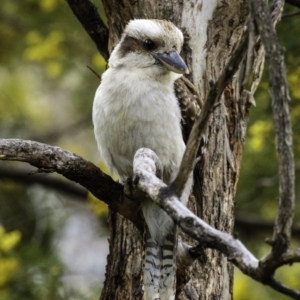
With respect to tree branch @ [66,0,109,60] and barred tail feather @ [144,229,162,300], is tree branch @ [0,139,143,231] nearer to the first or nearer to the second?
barred tail feather @ [144,229,162,300]

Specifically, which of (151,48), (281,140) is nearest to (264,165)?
(151,48)

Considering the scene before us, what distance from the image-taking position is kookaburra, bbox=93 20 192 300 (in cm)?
387

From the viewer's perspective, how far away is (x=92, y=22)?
4730 millimetres

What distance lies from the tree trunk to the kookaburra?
213 mm

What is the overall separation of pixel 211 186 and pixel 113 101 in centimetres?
70

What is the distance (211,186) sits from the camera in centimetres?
→ 416

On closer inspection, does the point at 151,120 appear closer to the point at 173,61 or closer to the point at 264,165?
the point at 173,61

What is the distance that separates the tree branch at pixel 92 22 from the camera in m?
4.73

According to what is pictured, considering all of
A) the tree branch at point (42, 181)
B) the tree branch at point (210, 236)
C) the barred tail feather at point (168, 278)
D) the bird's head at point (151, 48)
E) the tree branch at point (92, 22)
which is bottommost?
the tree branch at point (210, 236)

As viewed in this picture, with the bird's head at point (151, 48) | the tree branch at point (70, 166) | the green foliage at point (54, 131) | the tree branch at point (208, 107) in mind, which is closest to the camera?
the tree branch at point (208, 107)

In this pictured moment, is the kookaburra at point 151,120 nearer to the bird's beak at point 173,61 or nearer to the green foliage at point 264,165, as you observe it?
the bird's beak at point 173,61

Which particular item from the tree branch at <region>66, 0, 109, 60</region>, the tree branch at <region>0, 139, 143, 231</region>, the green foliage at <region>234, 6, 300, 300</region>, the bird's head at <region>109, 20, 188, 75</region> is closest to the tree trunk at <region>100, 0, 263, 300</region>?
the tree branch at <region>66, 0, 109, 60</region>

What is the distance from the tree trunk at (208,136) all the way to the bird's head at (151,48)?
27 centimetres

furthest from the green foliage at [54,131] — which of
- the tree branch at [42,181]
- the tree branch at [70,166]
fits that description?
the tree branch at [70,166]
